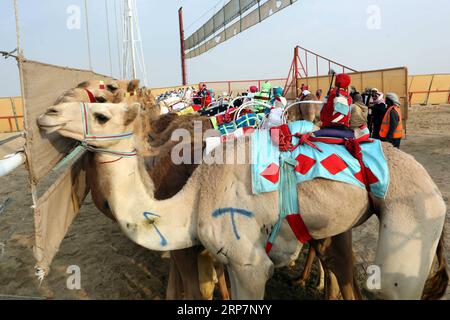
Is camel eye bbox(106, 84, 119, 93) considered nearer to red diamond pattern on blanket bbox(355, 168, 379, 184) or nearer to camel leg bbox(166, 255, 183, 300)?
camel leg bbox(166, 255, 183, 300)

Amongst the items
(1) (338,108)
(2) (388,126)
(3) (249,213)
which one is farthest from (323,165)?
(2) (388,126)

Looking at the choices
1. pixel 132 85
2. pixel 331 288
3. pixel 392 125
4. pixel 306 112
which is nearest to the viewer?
pixel 331 288

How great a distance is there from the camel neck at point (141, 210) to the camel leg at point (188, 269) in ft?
1.92

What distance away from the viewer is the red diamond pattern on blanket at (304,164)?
2790 mm

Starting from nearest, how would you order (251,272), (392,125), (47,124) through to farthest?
(47,124) → (251,272) → (392,125)

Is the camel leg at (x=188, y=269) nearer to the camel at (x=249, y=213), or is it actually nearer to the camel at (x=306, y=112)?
the camel at (x=249, y=213)

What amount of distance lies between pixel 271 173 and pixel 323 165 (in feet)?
1.40

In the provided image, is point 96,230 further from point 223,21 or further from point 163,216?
point 223,21

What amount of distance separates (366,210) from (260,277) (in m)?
1.03

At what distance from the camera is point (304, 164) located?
9.25 feet

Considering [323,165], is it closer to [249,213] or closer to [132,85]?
[249,213]

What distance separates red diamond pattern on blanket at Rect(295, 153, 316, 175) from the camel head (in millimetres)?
1353

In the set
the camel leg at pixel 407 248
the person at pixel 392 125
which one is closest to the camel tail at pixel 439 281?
the camel leg at pixel 407 248

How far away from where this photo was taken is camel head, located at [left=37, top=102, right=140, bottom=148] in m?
2.40
